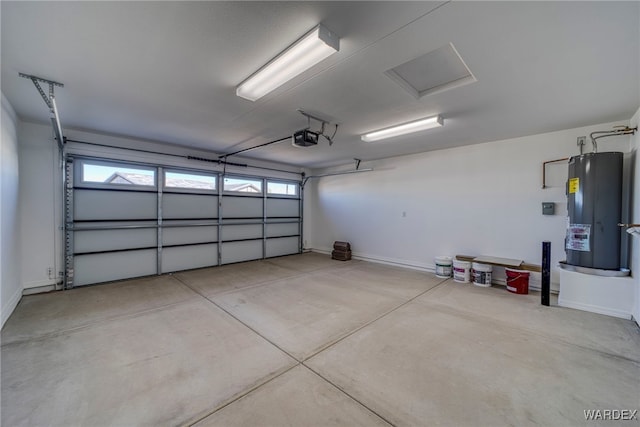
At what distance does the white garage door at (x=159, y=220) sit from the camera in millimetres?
4203

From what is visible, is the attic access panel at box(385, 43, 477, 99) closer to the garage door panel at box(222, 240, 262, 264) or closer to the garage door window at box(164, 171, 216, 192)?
the garage door window at box(164, 171, 216, 192)

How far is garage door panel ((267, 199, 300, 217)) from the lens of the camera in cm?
693

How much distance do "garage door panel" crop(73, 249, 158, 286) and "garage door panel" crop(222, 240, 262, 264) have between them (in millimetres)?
1477

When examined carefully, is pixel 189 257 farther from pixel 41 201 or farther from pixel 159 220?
pixel 41 201

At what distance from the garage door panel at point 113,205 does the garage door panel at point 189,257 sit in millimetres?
869

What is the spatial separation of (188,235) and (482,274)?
5.89m

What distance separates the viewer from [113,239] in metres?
4.49

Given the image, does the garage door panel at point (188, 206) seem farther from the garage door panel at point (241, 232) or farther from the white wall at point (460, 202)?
the white wall at point (460, 202)

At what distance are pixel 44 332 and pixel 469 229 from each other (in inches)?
250

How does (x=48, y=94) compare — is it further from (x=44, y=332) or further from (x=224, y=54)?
(x=44, y=332)

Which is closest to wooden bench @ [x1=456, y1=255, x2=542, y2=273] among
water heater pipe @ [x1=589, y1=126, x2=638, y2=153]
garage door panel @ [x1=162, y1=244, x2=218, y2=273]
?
water heater pipe @ [x1=589, y1=126, x2=638, y2=153]

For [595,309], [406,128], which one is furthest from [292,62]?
[595,309]

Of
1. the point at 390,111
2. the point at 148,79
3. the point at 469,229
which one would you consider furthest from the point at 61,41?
Answer: the point at 469,229

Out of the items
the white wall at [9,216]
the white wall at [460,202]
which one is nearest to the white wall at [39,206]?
the white wall at [9,216]
